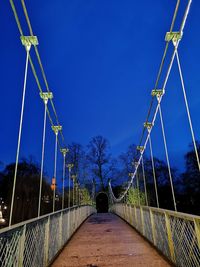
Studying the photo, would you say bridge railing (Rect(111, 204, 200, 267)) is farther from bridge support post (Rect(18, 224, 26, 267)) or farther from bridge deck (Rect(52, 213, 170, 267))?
bridge support post (Rect(18, 224, 26, 267))

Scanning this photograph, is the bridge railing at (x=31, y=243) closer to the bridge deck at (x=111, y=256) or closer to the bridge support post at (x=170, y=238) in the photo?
the bridge deck at (x=111, y=256)

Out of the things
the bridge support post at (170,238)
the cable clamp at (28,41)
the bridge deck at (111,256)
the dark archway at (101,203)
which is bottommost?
the bridge deck at (111,256)

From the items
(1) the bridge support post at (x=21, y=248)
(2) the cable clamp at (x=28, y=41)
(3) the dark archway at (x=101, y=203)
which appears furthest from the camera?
(3) the dark archway at (x=101, y=203)

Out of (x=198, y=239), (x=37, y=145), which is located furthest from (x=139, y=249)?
(x=37, y=145)

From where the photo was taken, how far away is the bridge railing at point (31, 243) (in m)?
1.99

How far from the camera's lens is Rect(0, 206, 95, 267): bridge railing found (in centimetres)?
199

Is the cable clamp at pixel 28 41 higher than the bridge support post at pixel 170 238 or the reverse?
higher

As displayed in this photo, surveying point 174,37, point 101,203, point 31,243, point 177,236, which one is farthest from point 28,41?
point 101,203

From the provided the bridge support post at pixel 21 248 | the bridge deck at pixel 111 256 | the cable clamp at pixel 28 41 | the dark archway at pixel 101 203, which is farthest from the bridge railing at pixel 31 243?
the dark archway at pixel 101 203

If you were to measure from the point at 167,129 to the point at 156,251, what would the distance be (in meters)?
129

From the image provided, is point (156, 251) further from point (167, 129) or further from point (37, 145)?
point (167, 129)

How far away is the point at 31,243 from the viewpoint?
2.68 meters

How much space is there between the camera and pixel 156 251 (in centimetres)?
387

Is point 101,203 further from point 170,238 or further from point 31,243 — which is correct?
point 31,243
